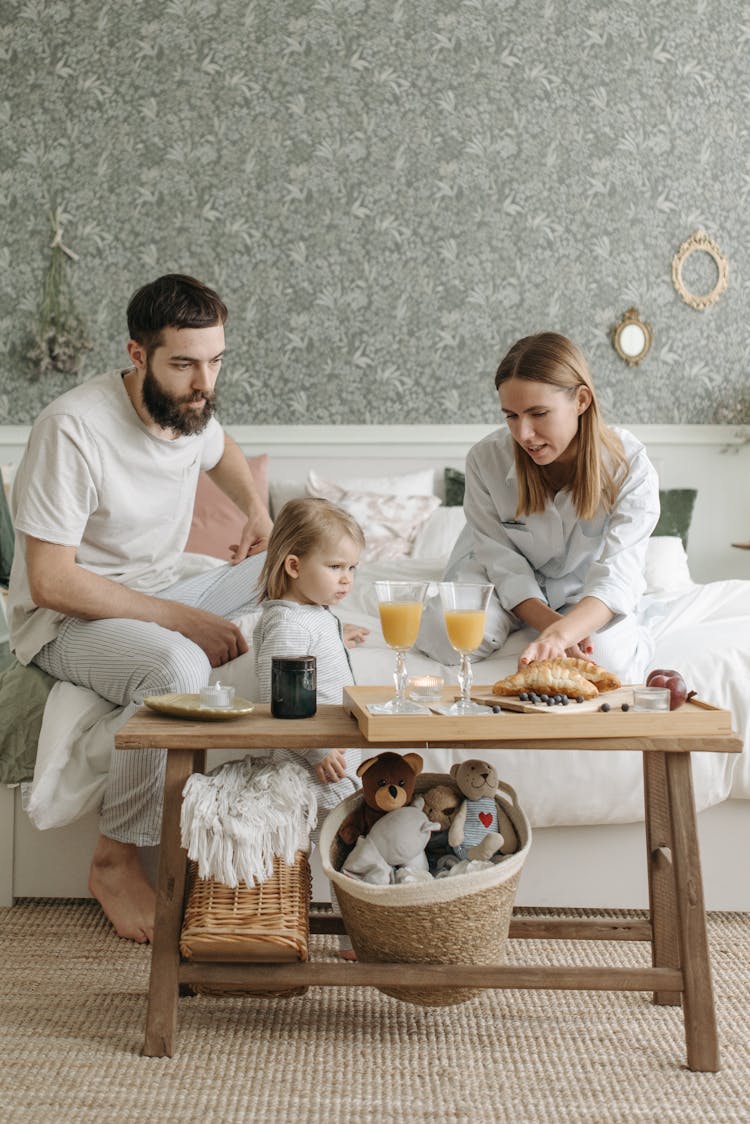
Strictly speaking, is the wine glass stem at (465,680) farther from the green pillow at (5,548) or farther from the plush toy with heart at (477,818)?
the green pillow at (5,548)

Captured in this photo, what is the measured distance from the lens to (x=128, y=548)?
223 centimetres

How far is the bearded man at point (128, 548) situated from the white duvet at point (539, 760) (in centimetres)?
6

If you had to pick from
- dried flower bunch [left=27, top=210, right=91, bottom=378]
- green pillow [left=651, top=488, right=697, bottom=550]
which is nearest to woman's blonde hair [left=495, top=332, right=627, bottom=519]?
green pillow [left=651, top=488, right=697, bottom=550]

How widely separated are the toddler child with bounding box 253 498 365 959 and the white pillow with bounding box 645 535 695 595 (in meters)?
1.42

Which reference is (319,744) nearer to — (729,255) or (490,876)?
(490,876)

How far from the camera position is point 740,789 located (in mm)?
2070

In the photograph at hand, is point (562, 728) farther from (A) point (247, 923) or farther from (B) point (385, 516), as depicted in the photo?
(B) point (385, 516)

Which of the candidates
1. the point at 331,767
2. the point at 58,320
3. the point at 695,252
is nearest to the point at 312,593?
the point at 331,767

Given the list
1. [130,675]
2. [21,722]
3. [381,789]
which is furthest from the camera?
[21,722]

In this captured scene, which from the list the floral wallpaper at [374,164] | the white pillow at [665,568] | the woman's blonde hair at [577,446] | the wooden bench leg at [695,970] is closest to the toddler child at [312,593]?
the woman's blonde hair at [577,446]

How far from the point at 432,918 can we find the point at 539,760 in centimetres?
59

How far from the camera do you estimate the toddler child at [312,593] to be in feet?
6.08

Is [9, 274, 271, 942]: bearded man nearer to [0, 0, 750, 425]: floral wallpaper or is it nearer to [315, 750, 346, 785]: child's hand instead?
[315, 750, 346, 785]: child's hand

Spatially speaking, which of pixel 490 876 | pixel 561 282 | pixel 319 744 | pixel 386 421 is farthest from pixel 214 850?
pixel 561 282
